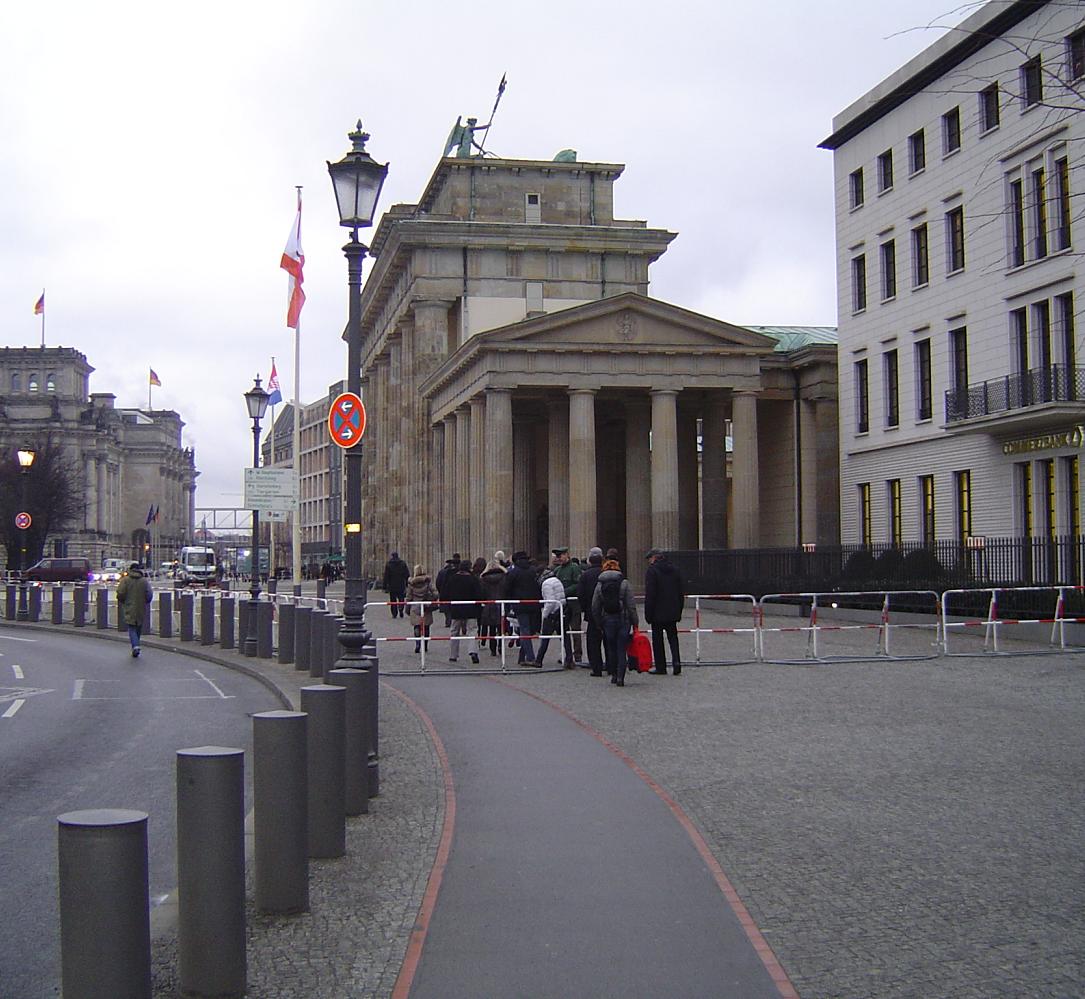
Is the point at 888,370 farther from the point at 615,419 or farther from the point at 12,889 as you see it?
the point at 12,889

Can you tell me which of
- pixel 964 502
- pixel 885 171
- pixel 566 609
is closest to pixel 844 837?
pixel 566 609

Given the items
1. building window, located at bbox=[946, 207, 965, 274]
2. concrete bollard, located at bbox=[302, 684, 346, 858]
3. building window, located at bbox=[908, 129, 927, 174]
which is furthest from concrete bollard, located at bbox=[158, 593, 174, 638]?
building window, located at bbox=[908, 129, 927, 174]

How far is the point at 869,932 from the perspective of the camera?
629cm

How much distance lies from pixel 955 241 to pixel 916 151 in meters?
3.78

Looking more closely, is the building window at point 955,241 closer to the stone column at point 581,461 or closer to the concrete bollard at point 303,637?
the stone column at point 581,461

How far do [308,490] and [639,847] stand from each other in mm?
137487

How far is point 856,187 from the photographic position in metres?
44.3

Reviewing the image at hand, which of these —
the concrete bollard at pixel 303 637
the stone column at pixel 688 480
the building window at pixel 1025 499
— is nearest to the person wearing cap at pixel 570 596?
the concrete bollard at pixel 303 637

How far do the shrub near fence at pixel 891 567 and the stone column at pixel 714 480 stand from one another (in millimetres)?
5932

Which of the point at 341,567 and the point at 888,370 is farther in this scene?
the point at 341,567

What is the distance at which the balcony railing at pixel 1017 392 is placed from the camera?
32.4 meters

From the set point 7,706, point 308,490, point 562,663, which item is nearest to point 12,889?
point 7,706

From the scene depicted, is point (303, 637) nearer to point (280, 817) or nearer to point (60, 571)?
point (280, 817)

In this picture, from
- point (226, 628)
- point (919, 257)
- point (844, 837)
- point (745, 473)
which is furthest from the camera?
point (745, 473)
